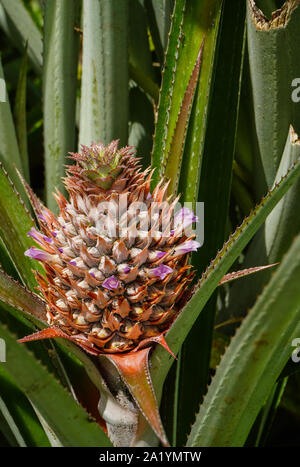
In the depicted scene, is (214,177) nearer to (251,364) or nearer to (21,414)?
(251,364)

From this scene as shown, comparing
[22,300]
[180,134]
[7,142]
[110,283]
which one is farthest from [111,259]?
[7,142]

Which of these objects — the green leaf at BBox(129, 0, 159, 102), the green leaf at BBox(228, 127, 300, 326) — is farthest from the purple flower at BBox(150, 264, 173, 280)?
the green leaf at BBox(129, 0, 159, 102)

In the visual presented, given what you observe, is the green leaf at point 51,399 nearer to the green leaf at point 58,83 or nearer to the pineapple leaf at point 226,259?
the pineapple leaf at point 226,259
